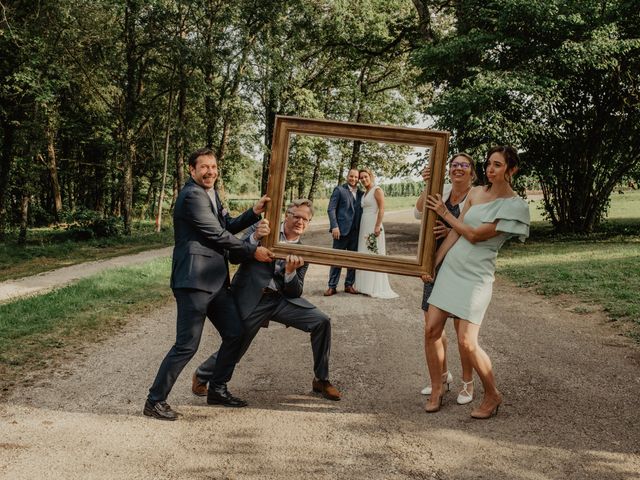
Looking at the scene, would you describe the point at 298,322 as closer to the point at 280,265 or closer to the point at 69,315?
the point at 280,265

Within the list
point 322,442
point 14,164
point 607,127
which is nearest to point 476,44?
point 607,127

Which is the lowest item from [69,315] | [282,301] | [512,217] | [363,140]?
[69,315]

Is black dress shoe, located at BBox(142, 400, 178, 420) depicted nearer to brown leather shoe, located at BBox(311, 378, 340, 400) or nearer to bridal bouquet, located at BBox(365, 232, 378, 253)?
brown leather shoe, located at BBox(311, 378, 340, 400)

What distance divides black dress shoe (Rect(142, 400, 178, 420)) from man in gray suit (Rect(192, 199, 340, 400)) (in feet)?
2.10

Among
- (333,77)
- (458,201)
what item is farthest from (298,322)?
(333,77)

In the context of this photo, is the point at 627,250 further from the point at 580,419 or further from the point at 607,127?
the point at 580,419

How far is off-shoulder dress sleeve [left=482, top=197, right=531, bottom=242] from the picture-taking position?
4.71m

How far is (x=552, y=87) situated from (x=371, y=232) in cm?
1520

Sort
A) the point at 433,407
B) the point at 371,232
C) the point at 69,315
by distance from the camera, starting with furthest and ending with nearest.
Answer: the point at 69,315, the point at 371,232, the point at 433,407

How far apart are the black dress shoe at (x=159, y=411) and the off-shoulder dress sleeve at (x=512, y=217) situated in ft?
10.5

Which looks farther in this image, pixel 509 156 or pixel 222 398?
pixel 222 398

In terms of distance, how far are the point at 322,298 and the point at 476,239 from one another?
20.2 feet

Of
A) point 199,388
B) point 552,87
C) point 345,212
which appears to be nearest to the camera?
point 199,388

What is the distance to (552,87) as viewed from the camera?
18938mm
